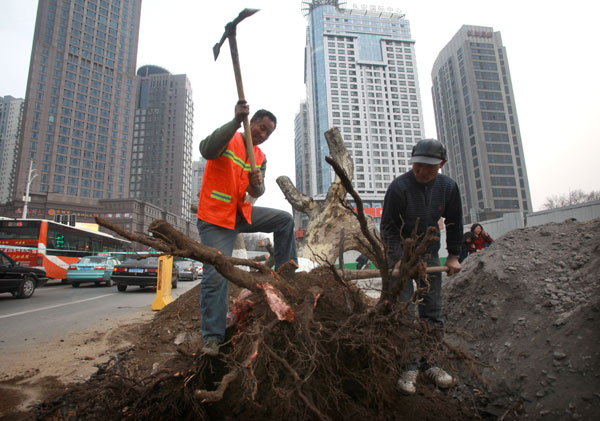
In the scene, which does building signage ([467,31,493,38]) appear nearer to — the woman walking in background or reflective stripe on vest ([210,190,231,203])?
the woman walking in background

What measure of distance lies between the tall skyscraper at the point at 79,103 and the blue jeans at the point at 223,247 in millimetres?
74268

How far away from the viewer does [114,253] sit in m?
17.5

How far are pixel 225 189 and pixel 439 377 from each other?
2.02 meters

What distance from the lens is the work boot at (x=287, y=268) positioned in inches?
91.6

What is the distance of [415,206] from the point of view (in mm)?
2402

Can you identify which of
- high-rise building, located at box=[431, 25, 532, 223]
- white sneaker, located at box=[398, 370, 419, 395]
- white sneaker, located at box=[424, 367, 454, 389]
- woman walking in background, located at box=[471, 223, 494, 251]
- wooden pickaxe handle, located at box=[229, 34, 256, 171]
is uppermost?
high-rise building, located at box=[431, 25, 532, 223]

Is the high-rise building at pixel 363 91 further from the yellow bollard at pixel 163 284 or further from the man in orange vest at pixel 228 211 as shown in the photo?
the man in orange vest at pixel 228 211

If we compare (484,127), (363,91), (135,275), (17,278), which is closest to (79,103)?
(363,91)

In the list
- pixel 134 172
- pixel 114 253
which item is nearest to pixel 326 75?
pixel 114 253

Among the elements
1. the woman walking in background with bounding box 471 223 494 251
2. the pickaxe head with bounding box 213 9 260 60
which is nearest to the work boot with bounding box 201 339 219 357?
the pickaxe head with bounding box 213 9 260 60

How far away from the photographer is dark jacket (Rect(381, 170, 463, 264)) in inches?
94.7

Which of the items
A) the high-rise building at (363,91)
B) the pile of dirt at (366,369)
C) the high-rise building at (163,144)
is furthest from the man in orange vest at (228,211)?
the high-rise building at (163,144)

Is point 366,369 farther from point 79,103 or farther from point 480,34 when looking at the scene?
point 79,103

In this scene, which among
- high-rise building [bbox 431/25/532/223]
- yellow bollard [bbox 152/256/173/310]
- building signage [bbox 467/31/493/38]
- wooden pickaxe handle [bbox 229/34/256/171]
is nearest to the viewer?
wooden pickaxe handle [bbox 229/34/256/171]
